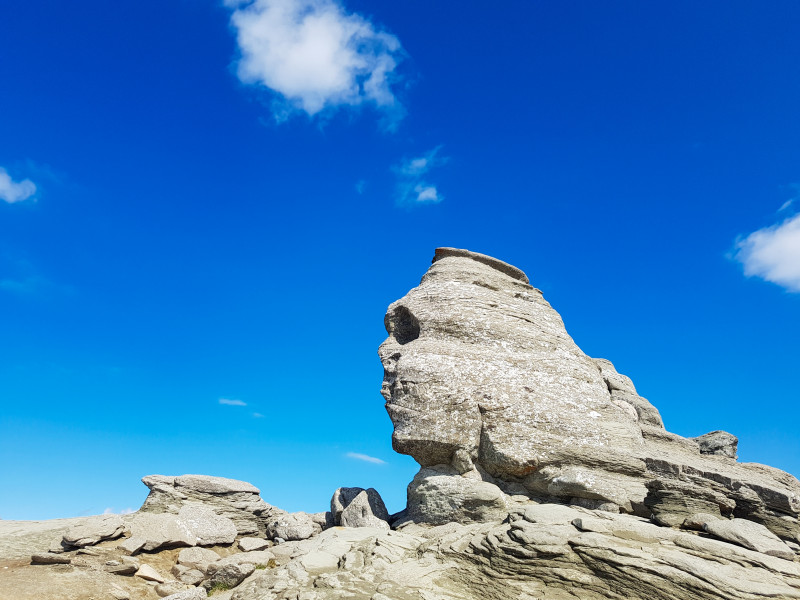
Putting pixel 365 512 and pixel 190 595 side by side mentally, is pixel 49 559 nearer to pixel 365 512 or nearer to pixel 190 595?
pixel 190 595

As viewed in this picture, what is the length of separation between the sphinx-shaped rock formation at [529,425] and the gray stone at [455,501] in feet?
0.50

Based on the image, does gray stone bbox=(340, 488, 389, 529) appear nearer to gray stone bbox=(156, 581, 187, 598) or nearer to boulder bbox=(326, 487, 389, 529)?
boulder bbox=(326, 487, 389, 529)

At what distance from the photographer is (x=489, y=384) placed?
870 inches

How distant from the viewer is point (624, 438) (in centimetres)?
2195

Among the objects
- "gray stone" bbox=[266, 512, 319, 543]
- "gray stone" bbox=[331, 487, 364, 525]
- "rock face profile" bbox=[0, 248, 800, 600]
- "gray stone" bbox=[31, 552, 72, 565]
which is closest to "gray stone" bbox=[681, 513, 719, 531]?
"rock face profile" bbox=[0, 248, 800, 600]

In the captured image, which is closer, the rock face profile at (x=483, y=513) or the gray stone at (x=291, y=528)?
the rock face profile at (x=483, y=513)

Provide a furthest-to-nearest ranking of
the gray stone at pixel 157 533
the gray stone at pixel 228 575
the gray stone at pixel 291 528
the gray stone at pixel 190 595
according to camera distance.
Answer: the gray stone at pixel 291 528, the gray stone at pixel 157 533, the gray stone at pixel 228 575, the gray stone at pixel 190 595

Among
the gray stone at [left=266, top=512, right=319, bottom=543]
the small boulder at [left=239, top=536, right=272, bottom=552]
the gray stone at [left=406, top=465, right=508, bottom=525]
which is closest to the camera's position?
the gray stone at [left=406, top=465, right=508, bottom=525]

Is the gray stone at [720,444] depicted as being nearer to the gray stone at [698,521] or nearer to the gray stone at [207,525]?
the gray stone at [698,521]

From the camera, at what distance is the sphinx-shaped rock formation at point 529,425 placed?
61.7 feet

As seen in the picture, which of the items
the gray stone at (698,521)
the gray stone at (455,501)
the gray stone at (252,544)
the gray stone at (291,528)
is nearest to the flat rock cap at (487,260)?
the gray stone at (455,501)

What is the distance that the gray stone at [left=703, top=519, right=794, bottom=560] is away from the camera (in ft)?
44.2

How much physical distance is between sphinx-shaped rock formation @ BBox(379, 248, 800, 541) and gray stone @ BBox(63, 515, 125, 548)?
1062 centimetres

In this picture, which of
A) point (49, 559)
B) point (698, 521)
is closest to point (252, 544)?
point (49, 559)
